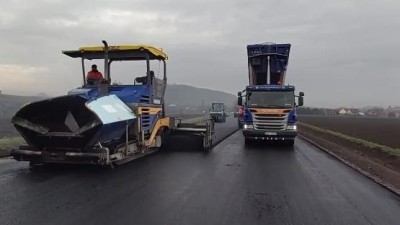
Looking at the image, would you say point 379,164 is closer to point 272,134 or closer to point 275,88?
point 272,134

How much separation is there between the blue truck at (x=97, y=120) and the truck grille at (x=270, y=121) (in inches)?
252

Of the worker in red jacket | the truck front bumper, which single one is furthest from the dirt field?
the worker in red jacket

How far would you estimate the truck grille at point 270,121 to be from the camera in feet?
62.7

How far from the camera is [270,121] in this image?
1925 centimetres

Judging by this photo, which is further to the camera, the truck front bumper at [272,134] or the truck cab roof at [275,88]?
the truck cab roof at [275,88]

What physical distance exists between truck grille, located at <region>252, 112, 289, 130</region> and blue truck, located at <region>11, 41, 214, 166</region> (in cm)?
639

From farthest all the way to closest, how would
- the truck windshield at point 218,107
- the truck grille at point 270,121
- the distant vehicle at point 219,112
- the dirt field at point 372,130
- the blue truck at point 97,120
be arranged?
the truck windshield at point 218,107 < the distant vehicle at point 219,112 < the dirt field at point 372,130 < the truck grille at point 270,121 < the blue truck at point 97,120

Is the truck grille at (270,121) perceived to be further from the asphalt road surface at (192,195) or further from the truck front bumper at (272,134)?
the asphalt road surface at (192,195)

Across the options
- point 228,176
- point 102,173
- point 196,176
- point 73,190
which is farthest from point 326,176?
point 73,190

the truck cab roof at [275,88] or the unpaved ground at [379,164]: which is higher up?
the truck cab roof at [275,88]

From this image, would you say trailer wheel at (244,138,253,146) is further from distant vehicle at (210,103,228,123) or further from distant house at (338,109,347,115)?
distant house at (338,109,347,115)

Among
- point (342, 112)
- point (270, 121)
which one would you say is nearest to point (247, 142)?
point (270, 121)

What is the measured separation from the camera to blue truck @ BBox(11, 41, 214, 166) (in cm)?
1049

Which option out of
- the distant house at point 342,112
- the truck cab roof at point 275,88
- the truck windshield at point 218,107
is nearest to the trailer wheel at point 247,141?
the truck cab roof at point 275,88
